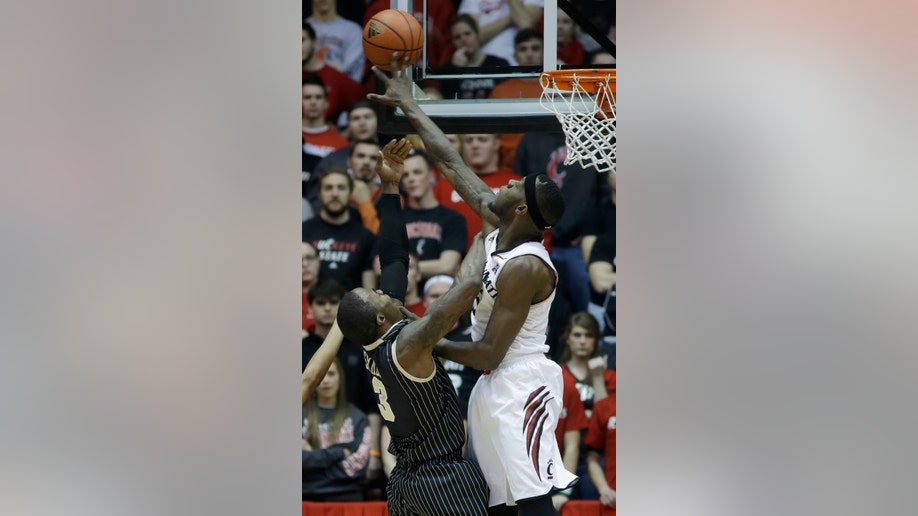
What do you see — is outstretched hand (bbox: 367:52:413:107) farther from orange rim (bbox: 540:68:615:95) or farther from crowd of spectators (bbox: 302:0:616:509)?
crowd of spectators (bbox: 302:0:616:509)

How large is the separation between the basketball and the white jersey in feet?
3.32

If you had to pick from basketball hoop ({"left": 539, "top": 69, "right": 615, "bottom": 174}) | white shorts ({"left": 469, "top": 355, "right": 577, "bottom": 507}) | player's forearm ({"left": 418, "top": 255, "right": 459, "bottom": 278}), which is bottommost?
white shorts ({"left": 469, "top": 355, "right": 577, "bottom": 507})

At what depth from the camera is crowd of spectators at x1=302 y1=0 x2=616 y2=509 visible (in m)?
5.84

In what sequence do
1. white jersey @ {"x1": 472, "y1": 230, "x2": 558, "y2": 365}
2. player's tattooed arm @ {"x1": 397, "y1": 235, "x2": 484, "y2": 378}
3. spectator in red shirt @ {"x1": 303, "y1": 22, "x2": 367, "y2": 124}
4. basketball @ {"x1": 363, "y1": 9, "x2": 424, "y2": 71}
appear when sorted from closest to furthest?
player's tattooed arm @ {"x1": 397, "y1": 235, "x2": 484, "y2": 378}
white jersey @ {"x1": 472, "y1": 230, "x2": 558, "y2": 365}
basketball @ {"x1": 363, "y1": 9, "x2": 424, "y2": 71}
spectator in red shirt @ {"x1": 303, "y1": 22, "x2": 367, "y2": 124}

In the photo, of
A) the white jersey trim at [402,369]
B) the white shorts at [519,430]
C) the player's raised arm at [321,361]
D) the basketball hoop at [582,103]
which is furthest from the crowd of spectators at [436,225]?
the white jersey trim at [402,369]

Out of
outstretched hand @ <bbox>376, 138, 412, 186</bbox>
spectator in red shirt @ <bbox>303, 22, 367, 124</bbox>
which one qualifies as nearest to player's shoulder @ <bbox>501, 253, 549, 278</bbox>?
outstretched hand @ <bbox>376, 138, 412, 186</bbox>

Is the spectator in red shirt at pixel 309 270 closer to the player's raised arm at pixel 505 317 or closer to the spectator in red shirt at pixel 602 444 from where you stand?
the spectator in red shirt at pixel 602 444

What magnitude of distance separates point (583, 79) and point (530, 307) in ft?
3.79

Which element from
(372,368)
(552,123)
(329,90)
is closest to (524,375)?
(372,368)

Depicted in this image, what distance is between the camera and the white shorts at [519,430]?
3.99m

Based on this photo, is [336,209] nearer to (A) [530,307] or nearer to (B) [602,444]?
(B) [602,444]

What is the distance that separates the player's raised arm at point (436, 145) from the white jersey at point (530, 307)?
0.47 meters
